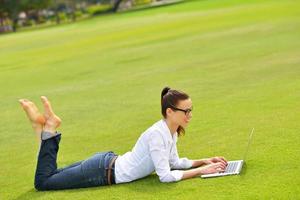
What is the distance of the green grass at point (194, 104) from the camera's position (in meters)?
5.99

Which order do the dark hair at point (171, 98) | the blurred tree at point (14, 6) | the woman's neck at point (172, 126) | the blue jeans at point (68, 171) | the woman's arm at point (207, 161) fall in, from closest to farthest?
1. the dark hair at point (171, 98)
2. the woman's neck at point (172, 126)
3. the blue jeans at point (68, 171)
4. the woman's arm at point (207, 161)
5. the blurred tree at point (14, 6)

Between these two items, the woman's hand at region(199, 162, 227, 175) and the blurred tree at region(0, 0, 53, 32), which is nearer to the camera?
the woman's hand at region(199, 162, 227, 175)

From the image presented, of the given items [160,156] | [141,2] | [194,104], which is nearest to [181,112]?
[160,156]

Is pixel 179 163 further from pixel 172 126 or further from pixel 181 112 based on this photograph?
pixel 181 112

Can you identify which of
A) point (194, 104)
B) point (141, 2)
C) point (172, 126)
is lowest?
point (141, 2)

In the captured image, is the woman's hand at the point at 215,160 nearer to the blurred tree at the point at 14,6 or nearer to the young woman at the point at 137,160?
the young woman at the point at 137,160

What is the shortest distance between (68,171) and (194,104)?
4.65 metres

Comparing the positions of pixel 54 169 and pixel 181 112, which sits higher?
pixel 181 112

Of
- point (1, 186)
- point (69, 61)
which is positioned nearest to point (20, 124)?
point (1, 186)

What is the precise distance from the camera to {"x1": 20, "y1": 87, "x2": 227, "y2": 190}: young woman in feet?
19.2

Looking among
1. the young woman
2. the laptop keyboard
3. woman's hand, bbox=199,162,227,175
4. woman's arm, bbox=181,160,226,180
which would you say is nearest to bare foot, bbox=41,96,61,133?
the young woman

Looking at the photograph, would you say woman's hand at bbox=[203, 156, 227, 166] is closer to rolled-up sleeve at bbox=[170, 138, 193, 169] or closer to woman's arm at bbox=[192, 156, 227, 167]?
woman's arm at bbox=[192, 156, 227, 167]

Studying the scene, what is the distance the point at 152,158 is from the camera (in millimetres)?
5895

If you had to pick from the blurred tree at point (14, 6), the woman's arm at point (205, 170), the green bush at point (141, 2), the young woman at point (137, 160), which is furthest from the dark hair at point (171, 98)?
the green bush at point (141, 2)
